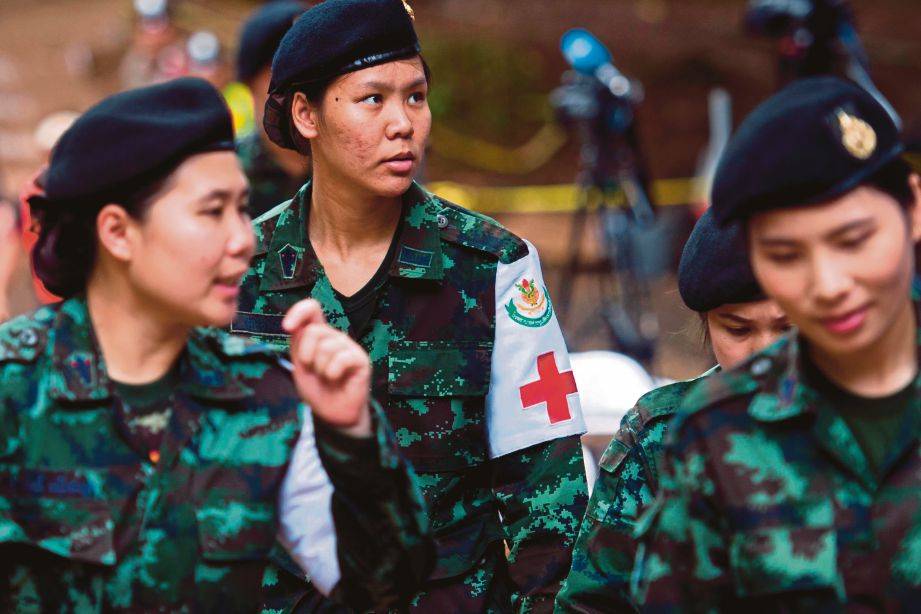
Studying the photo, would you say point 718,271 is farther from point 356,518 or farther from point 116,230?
point 116,230

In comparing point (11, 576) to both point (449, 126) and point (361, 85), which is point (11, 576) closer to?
point (361, 85)

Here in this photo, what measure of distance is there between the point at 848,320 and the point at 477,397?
1441 millimetres

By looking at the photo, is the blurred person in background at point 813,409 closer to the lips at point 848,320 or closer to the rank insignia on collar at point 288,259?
the lips at point 848,320

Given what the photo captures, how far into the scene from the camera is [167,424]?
9.09 feet

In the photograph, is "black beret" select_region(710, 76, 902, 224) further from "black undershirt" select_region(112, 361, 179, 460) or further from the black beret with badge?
the black beret with badge

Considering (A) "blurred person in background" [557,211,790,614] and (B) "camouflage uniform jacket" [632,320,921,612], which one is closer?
(B) "camouflage uniform jacket" [632,320,921,612]

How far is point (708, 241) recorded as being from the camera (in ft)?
11.3

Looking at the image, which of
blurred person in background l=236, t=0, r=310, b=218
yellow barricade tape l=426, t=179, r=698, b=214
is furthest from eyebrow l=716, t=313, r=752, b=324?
yellow barricade tape l=426, t=179, r=698, b=214

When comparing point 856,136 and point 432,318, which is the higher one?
point 856,136

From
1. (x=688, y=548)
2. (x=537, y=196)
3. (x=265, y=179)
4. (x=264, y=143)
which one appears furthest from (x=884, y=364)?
(x=537, y=196)

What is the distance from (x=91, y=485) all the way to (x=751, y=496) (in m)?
1.21

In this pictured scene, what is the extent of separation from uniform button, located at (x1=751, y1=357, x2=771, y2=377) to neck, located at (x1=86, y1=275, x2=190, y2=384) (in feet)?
3.60

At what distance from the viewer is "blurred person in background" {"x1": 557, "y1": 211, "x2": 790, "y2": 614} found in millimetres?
3328

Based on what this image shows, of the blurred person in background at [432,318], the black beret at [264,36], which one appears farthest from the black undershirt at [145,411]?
the black beret at [264,36]
